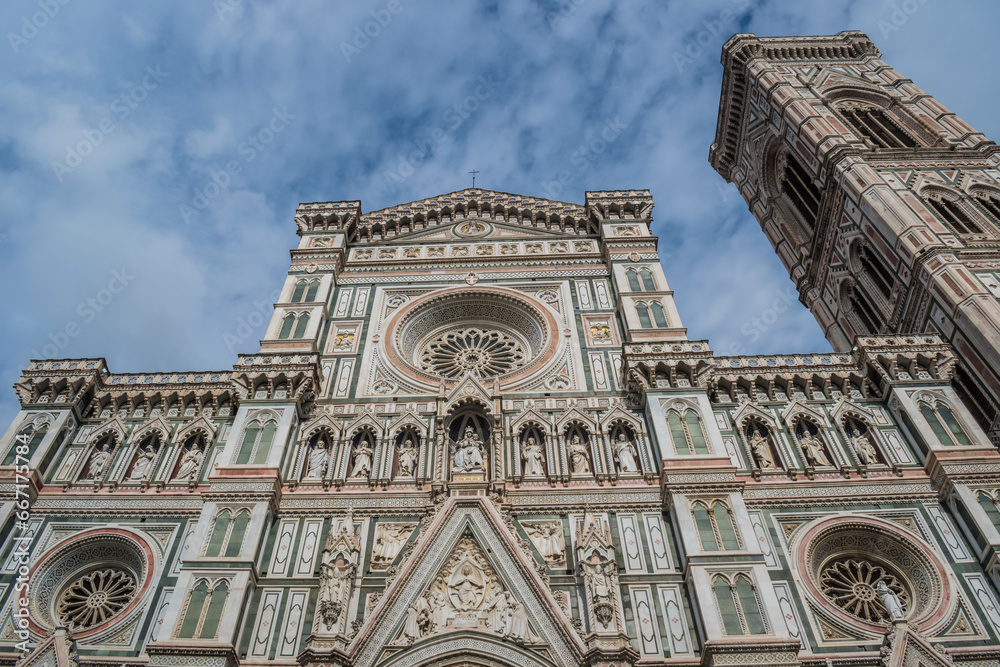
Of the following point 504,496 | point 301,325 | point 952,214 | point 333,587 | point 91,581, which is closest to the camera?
point 333,587

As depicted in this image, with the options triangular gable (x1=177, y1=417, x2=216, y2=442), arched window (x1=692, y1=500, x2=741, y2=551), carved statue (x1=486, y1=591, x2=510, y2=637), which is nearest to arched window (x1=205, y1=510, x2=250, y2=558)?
triangular gable (x1=177, y1=417, x2=216, y2=442)

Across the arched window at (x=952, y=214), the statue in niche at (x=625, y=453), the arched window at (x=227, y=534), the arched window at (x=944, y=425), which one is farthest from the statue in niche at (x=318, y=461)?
the arched window at (x=952, y=214)

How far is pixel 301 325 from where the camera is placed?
19.1m

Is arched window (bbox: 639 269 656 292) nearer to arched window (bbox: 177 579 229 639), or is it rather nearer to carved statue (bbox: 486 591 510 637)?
carved statue (bbox: 486 591 510 637)

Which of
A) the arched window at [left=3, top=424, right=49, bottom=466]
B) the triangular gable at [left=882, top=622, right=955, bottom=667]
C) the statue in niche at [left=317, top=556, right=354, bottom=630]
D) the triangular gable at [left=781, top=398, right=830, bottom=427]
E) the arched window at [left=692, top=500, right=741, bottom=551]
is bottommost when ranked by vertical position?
the triangular gable at [left=882, top=622, right=955, bottom=667]

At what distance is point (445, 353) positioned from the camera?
19.8 meters

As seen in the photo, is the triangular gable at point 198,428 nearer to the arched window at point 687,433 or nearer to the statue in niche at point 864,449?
the arched window at point 687,433

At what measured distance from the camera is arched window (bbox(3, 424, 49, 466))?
50.4 feet

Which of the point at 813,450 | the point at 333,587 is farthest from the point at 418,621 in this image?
the point at 813,450

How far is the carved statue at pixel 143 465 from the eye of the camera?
15469 millimetres

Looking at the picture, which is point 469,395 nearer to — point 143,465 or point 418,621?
point 418,621

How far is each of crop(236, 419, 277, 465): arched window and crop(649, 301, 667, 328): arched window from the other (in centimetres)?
838

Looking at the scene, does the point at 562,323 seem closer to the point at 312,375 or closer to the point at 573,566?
the point at 312,375

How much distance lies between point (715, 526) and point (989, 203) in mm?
15411
